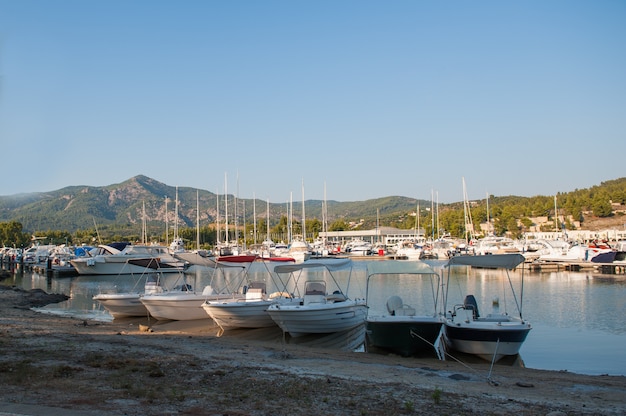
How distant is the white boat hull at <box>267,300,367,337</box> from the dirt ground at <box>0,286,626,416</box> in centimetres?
315

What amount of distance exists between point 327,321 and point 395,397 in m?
13.0

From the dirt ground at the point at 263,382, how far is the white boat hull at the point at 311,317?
3150mm

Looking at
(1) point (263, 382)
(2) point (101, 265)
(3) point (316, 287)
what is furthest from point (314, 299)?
(2) point (101, 265)

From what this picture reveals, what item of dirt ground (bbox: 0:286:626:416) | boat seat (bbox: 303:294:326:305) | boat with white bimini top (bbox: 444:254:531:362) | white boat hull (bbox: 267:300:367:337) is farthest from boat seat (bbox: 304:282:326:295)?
boat with white bimini top (bbox: 444:254:531:362)

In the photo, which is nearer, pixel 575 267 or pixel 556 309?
pixel 556 309

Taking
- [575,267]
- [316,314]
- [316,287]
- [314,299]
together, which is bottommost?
[575,267]

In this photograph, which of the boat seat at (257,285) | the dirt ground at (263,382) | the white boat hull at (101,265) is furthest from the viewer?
the white boat hull at (101,265)

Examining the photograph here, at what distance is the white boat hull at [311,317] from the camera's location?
2494 cm

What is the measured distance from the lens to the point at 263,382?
13750mm

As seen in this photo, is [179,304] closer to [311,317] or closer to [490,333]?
[311,317]

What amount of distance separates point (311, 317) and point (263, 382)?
11341 millimetres

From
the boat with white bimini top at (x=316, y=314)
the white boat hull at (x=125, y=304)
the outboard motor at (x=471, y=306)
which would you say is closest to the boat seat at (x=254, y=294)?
the boat with white bimini top at (x=316, y=314)

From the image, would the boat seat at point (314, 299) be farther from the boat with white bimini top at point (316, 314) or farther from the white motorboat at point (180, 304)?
the white motorboat at point (180, 304)

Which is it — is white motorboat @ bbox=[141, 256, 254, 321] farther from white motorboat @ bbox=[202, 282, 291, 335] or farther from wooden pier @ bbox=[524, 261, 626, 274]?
wooden pier @ bbox=[524, 261, 626, 274]
